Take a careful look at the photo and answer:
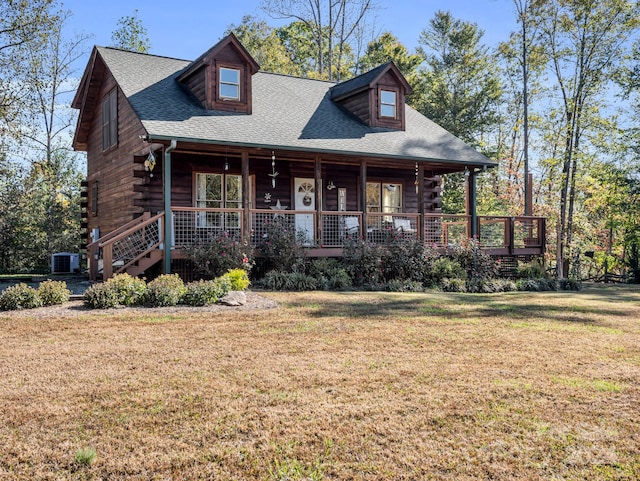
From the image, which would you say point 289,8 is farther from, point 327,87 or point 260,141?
point 260,141

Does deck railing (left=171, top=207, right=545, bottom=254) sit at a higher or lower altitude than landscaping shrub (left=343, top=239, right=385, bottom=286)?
higher

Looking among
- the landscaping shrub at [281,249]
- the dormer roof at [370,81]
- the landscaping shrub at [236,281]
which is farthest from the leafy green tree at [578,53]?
the landscaping shrub at [236,281]

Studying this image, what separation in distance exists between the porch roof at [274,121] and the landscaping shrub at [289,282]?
333 centimetres

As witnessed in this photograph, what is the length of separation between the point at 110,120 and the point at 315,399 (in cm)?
1486

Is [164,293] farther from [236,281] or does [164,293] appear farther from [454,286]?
[454,286]

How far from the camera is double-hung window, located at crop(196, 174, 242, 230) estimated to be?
52.7ft

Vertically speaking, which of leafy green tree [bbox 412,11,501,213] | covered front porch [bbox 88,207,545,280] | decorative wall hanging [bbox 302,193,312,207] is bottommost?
covered front porch [bbox 88,207,545,280]

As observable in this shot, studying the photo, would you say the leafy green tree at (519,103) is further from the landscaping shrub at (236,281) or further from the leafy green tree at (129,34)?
the leafy green tree at (129,34)

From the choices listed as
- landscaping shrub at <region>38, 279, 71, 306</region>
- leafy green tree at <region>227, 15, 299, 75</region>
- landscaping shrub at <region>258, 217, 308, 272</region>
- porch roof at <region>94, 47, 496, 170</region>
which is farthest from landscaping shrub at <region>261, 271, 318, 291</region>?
leafy green tree at <region>227, 15, 299, 75</region>

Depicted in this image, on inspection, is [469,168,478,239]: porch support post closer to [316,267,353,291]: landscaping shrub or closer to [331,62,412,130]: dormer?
[331,62,412,130]: dormer

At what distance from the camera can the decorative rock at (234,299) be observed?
31.9 feet

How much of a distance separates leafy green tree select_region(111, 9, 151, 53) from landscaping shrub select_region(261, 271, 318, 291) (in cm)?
2298

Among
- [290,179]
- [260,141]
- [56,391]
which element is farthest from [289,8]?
[56,391]

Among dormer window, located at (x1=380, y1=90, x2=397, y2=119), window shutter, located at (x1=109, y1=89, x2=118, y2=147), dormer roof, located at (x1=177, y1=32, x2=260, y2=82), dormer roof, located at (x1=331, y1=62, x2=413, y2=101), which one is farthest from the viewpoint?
dormer window, located at (x1=380, y1=90, x2=397, y2=119)
